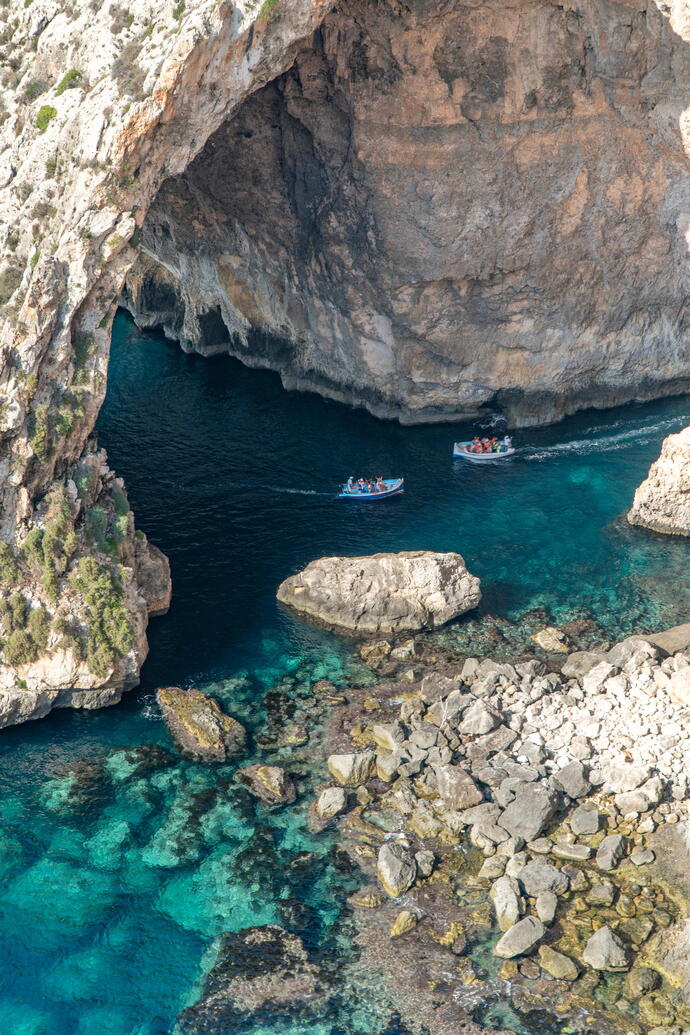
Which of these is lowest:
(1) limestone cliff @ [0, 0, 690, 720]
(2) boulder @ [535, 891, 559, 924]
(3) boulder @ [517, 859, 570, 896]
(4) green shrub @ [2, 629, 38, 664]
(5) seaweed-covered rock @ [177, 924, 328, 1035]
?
(5) seaweed-covered rock @ [177, 924, 328, 1035]

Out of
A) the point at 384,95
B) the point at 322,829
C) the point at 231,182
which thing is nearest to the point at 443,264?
the point at 384,95

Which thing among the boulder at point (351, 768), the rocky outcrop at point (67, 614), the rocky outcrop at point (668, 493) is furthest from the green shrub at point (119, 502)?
the rocky outcrop at point (668, 493)

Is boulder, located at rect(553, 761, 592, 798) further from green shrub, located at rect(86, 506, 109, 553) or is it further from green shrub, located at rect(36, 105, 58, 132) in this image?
green shrub, located at rect(36, 105, 58, 132)

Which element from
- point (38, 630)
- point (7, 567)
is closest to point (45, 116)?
point (7, 567)

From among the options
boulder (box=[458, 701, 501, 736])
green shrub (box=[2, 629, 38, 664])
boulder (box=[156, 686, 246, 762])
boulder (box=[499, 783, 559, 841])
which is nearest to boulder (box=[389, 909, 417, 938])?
boulder (box=[499, 783, 559, 841])

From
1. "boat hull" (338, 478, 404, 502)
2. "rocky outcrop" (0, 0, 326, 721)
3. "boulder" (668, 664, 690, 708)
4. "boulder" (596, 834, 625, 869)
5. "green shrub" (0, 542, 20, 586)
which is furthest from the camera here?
"boat hull" (338, 478, 404, 502)

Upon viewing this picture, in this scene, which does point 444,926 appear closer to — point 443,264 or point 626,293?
point 443,264

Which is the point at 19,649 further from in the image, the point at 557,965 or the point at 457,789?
the point at 557,965
